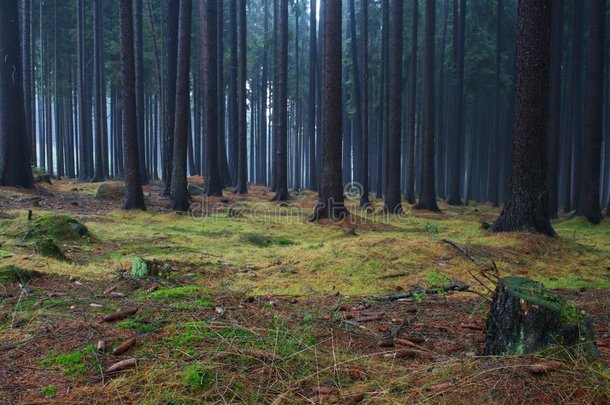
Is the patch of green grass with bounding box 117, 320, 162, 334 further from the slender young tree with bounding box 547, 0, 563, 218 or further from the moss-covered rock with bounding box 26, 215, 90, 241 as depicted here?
the slender young tree with bounding box 547, 0, 563, 218

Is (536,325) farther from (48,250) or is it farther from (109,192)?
(109,192)

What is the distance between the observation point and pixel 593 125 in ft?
44.5

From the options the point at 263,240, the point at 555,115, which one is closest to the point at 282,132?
the point at 555,115

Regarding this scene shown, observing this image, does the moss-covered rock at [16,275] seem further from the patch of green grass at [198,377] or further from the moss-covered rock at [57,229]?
the moss-covered rock at [57,229]

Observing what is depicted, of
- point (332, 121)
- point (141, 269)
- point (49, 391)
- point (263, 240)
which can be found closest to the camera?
point (49, 391)

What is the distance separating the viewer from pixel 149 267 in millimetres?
5258

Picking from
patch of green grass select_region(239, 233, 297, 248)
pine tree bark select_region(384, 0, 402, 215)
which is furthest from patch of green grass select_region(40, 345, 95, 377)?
pine tree bark select_region(384, 0, 402, 215)

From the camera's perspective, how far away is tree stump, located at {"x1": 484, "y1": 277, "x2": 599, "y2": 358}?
2775mm

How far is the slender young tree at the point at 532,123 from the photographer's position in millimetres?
8414

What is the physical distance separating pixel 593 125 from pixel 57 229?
13.8 m

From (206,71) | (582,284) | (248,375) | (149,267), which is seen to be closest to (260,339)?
(248,375)

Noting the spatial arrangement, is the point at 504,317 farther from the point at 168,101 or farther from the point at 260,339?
the point at 168,101

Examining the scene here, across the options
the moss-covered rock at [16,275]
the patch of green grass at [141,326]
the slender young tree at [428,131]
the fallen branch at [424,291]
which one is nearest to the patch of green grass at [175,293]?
the patch of green grass at [141,326]

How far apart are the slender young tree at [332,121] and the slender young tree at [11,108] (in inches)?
362
